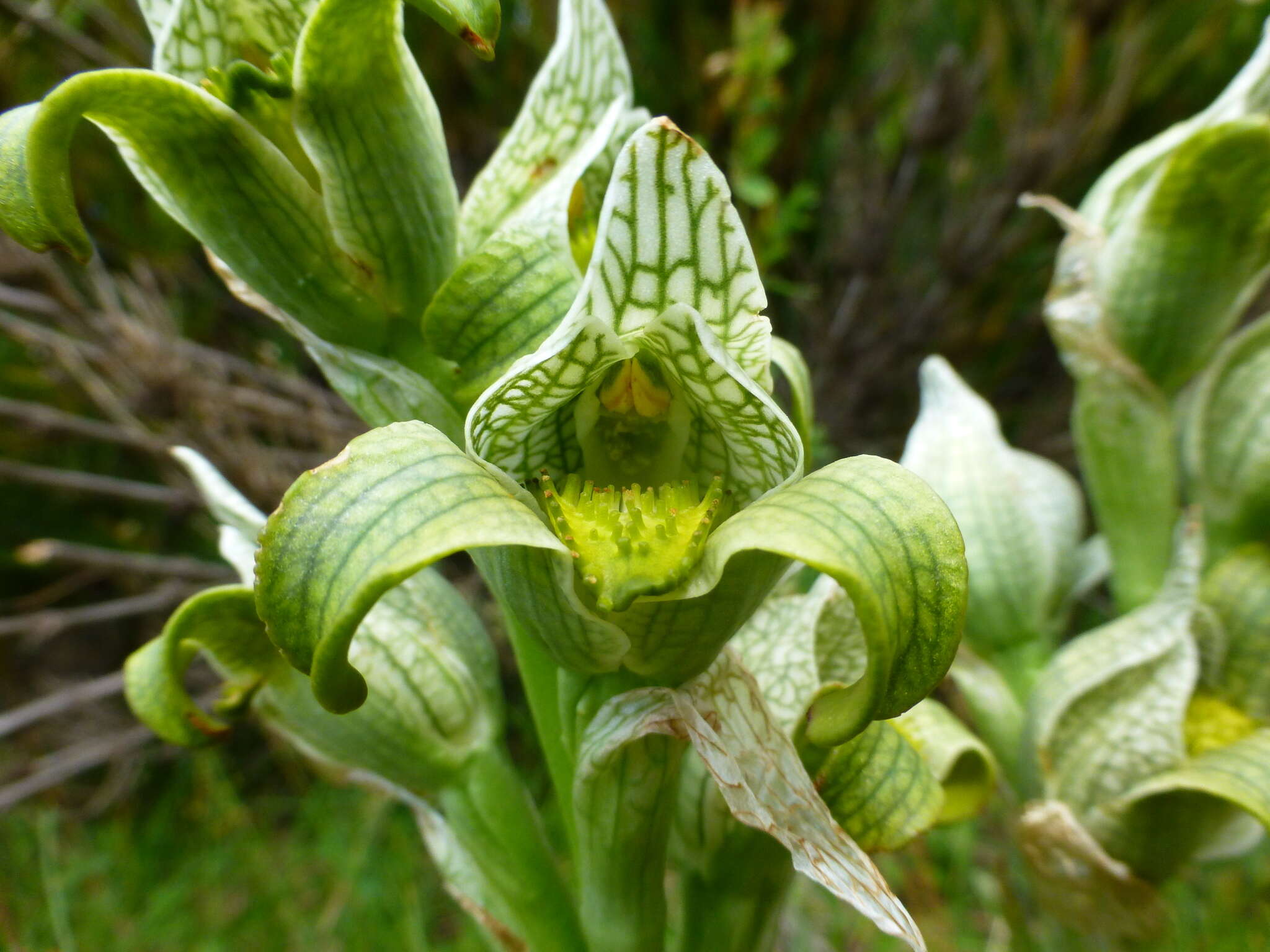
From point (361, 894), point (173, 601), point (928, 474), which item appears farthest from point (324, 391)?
point (928, 474)

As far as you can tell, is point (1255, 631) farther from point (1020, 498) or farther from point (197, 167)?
point (197, 167)

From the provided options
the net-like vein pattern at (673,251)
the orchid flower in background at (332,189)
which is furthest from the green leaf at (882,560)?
the orchid flower in background at (332,189)

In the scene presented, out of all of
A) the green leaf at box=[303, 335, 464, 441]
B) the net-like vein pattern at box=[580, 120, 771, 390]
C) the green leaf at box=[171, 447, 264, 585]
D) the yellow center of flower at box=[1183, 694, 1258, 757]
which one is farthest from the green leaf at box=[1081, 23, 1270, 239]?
the green leaf at box=[171, 447, 264, 585]

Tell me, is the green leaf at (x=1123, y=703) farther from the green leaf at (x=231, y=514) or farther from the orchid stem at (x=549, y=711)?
the green leaf at (x=231, y=514)

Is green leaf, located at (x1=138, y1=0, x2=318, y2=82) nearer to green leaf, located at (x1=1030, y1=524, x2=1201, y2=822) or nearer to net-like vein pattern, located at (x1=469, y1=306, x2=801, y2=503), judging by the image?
net-like vein pattern, located at (x1=469, y1=306, x2=801, y2=503)

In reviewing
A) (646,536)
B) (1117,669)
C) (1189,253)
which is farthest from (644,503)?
(1189,253)

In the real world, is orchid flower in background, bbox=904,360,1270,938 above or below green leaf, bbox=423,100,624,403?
below
